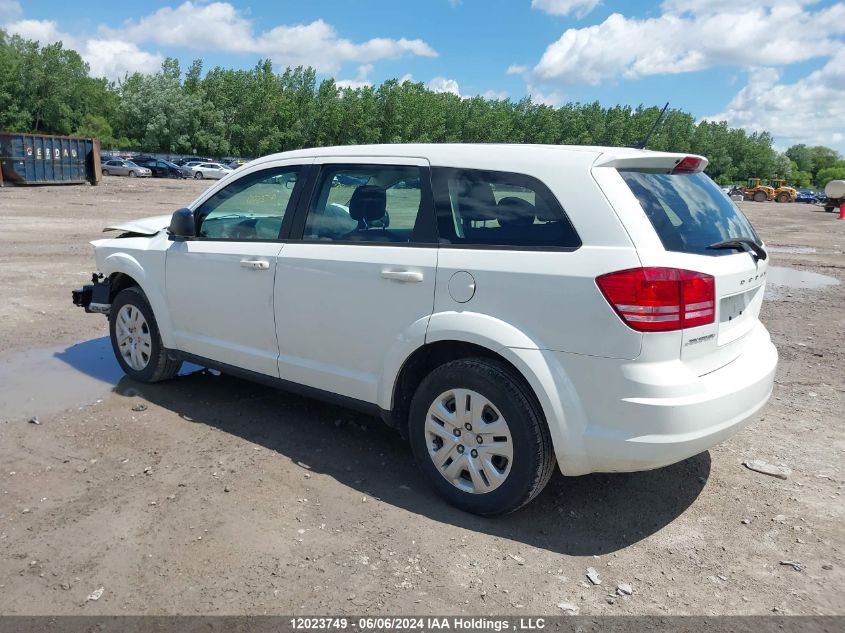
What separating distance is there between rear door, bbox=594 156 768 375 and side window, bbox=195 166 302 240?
2184 millimetres

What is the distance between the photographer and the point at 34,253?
12.7 metres

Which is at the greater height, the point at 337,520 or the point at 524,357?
the point at 524,357

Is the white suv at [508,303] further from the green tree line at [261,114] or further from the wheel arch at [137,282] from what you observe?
the green tree line at [261,114]

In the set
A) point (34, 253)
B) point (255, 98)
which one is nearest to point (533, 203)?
point (34, 253)

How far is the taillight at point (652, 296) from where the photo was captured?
3.15 meters

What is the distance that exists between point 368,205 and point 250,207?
43.0 inches

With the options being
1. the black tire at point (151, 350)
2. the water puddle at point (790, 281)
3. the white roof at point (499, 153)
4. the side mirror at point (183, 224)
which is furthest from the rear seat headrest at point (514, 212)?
the water puddle at point (790, 281)

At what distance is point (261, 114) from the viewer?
85.8 metres

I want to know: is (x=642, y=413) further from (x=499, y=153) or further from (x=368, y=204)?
(x=368, y=204)

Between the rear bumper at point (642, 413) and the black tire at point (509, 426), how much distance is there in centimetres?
14

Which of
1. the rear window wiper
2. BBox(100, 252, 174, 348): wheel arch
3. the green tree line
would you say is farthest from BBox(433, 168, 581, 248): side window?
the green tree line

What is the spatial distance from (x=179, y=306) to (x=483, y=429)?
2.71m

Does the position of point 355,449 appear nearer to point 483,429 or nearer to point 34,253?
point 483,429

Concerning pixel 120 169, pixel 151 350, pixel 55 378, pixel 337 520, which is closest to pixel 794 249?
pixel 151 350
